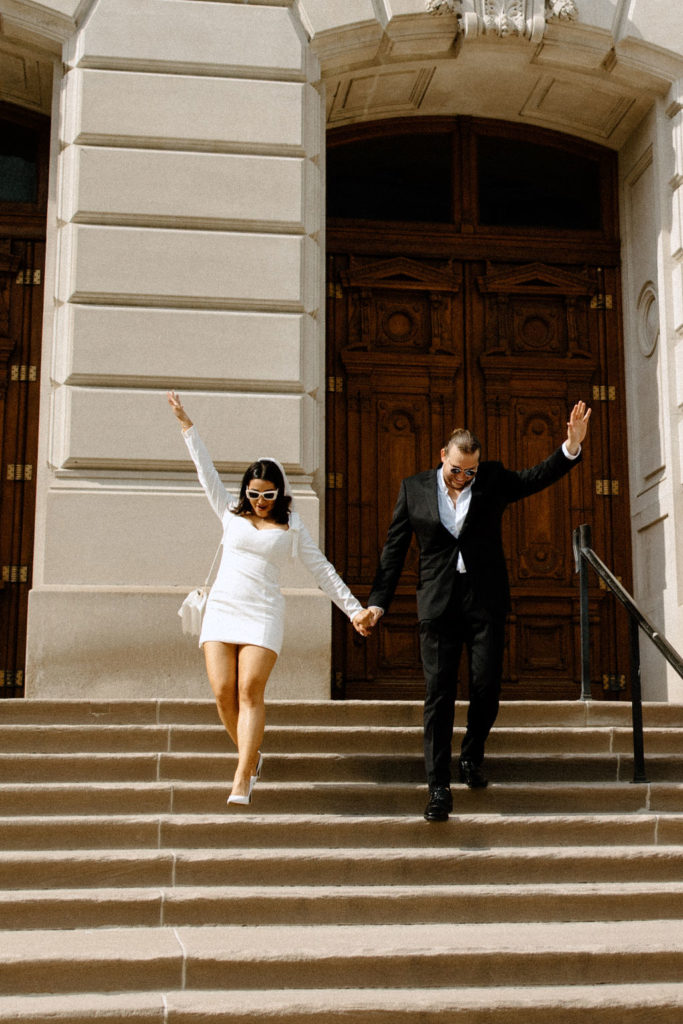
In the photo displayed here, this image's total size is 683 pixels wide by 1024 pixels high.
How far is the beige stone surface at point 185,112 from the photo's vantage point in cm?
955

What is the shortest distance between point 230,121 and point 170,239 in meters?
1.04

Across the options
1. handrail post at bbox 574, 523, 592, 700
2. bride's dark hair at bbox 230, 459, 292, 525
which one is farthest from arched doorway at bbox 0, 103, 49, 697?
handrail post at bbox 574, 523, 592, 700

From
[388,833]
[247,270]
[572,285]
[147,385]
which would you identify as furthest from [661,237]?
[388,833]

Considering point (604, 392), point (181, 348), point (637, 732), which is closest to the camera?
point (637, 732)

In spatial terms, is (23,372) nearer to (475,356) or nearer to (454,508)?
(475,356)

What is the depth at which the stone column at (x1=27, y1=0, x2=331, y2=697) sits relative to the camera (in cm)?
881

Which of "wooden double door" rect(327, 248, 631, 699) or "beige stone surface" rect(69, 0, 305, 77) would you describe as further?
"wooden double door" rect(327, 248, 631, 699)

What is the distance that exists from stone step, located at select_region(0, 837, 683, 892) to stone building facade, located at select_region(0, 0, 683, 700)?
8.74 feet

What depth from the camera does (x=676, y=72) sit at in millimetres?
10289

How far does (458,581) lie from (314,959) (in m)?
2.13

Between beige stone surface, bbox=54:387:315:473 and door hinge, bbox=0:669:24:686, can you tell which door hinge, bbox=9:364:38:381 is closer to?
beige stone surface, bbox=54:387:315:473

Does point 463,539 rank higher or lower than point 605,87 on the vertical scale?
lower

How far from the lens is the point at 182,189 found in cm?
952

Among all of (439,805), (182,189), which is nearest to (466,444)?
(439,805)
